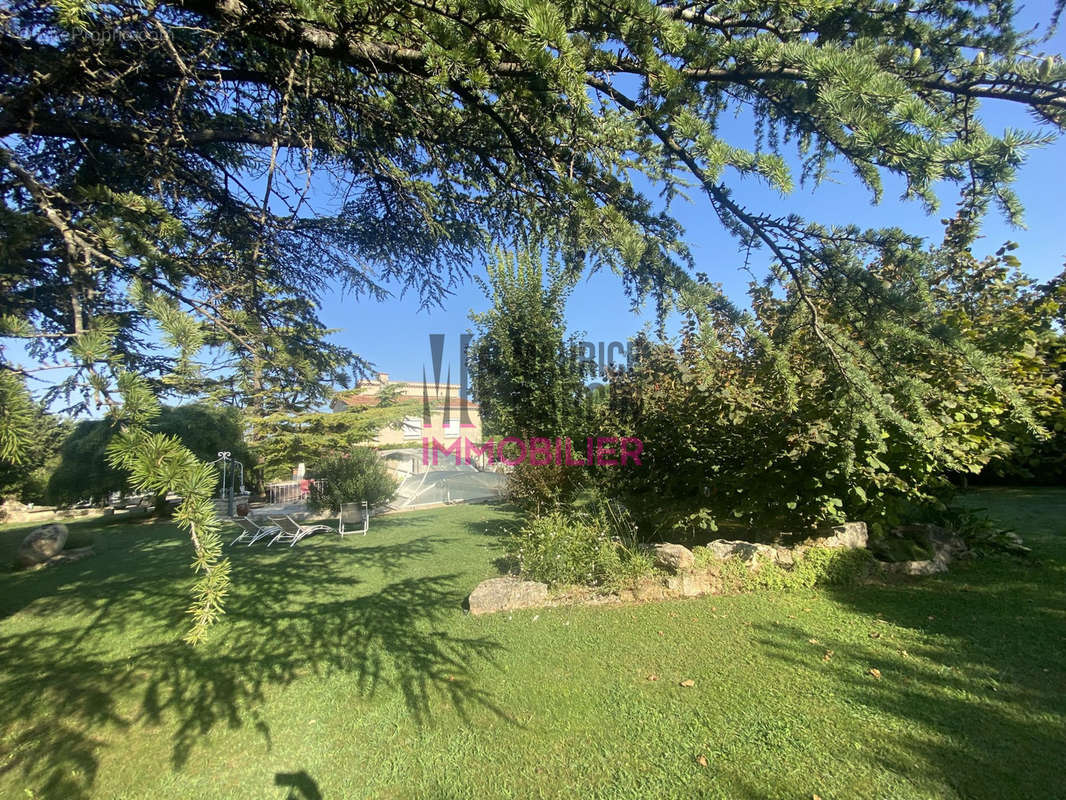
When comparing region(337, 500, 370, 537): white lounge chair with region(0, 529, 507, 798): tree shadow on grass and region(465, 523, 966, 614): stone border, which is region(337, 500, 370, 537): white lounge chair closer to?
region(0, 529, 507, 798): tree shadow on grass

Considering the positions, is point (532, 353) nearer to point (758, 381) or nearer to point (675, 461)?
point (675, 461)

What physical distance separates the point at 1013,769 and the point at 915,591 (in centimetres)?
344

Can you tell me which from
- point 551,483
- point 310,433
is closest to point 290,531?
point 310,433

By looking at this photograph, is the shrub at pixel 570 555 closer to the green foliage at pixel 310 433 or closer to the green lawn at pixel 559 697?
the green lawn at pixel 559 697

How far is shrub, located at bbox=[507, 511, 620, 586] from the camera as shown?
5793mm

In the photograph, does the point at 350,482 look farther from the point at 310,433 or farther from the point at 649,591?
the point at 649,591

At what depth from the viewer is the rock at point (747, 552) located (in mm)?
5777

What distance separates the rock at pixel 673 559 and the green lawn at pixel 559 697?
501 millimetres

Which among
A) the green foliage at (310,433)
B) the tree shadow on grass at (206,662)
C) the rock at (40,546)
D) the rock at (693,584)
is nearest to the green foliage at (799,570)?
the rock at (693,584)

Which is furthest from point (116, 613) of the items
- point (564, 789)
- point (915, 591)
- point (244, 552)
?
point (915, 591)

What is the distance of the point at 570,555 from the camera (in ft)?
A: 19.5

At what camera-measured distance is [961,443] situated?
5.45m

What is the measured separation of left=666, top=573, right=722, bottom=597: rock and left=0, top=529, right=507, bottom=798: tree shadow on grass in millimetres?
2563

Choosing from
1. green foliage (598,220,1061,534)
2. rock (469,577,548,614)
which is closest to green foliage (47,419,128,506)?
rock (469,577,548,614)
